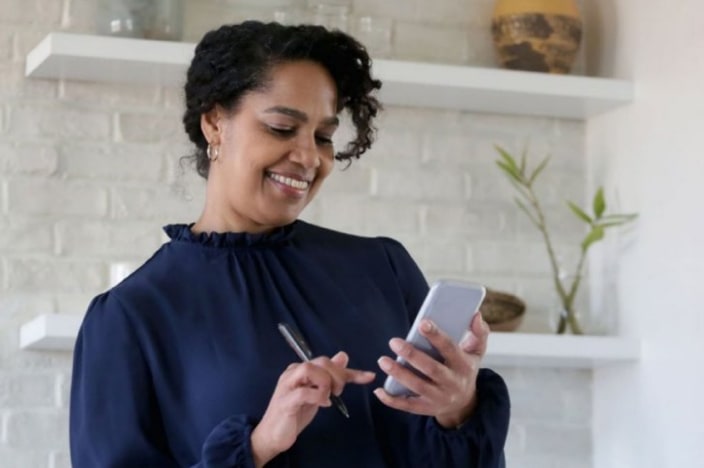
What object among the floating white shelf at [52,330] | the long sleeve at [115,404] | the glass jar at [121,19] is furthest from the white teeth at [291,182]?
the glass jar at [121,19]

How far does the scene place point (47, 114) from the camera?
2350mm

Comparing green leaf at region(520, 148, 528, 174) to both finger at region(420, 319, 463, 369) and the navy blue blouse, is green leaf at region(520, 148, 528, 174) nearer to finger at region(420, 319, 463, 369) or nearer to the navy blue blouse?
the navy blue blouse

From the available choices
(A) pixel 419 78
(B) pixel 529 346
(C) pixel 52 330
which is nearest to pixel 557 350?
(B) pixel 529 346

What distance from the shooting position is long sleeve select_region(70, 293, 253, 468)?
1366 mm

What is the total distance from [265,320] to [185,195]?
33.5 inches

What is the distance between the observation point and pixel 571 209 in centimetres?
262

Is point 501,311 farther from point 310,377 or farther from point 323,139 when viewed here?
point 310,377

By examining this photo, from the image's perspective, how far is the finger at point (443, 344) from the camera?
1266 millimetres

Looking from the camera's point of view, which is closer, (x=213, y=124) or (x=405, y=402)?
(x=405, y=402)

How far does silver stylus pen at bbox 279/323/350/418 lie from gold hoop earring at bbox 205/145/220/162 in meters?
0.24

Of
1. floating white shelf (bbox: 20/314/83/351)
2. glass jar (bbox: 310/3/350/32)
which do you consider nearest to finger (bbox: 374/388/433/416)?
floating white shelf (bbox: 20/314/83/351)

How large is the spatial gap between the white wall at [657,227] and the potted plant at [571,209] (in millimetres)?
58

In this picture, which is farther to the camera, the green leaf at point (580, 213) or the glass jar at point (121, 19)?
the green leaf at point (580, 213)

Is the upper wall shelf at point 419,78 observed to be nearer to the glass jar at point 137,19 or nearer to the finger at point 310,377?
the glass jar at point 137,19
